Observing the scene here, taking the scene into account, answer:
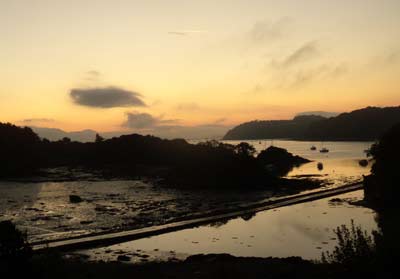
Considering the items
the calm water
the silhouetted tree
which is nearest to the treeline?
the silhouetted tree

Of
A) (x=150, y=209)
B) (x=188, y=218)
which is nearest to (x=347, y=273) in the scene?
(x=188, y=218)

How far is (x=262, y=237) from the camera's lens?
38031 millimetres

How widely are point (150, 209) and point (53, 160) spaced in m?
109

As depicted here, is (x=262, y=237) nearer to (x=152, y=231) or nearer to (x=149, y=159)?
(x=152, y=231)

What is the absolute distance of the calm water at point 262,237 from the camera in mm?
32938

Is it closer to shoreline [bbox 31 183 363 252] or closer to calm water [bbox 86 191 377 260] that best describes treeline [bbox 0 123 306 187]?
shoreline [bbox 31 183 363 252]

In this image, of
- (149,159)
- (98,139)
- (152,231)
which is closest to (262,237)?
(152,231)

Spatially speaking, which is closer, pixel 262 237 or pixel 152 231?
pixel 262 237

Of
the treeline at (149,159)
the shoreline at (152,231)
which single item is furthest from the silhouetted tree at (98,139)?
the shoreline at (152,231)

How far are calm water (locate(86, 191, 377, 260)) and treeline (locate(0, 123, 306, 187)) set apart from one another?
38883 millimetres

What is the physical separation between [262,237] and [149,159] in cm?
11312

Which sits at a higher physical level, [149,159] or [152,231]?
[149,159]

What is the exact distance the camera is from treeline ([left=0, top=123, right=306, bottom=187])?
9212 centimetres

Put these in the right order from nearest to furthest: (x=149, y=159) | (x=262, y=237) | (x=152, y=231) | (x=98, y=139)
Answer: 1. (x=262, y=237)
2. (x=152, y=231)
3. (x=149, y=159)
4. (x=98, y=139)
